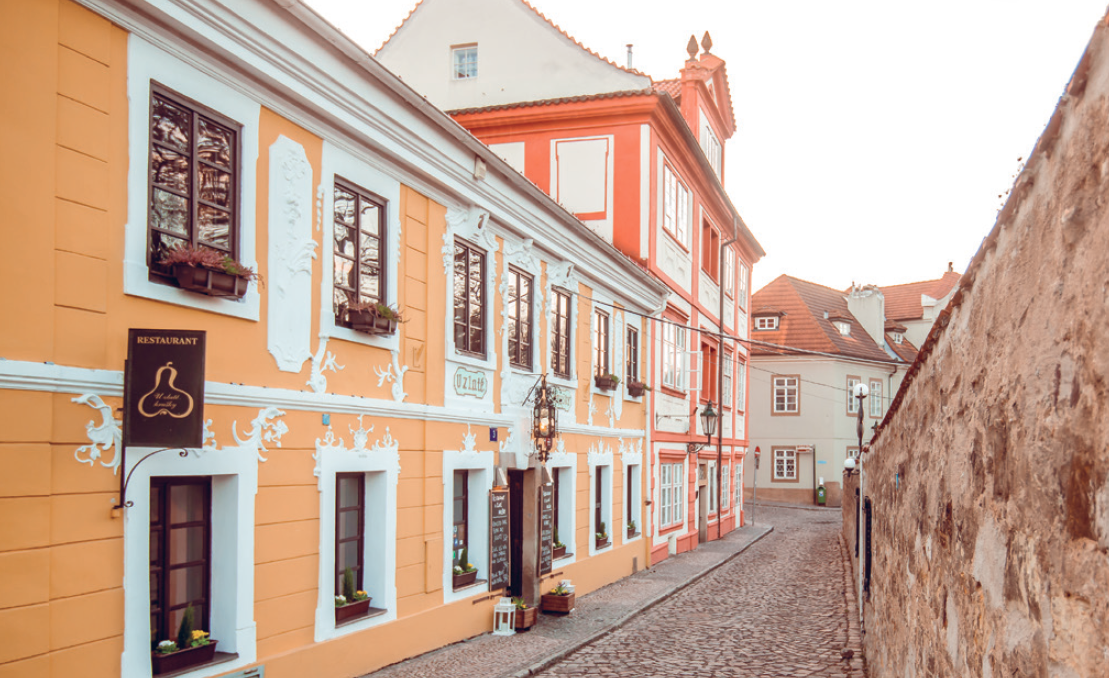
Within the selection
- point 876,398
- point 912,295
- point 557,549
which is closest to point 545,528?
point 557,549

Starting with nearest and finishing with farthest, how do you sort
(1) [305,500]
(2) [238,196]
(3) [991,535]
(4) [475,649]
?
1. (3) [991,535]
2. (2) [238,196]
3. (1) [305,500]
4. (4) [475,649]

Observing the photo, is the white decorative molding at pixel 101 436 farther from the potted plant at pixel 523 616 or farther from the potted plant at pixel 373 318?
the potted plant at pixel 523 616

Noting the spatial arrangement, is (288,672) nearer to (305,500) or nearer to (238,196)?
(305,500)

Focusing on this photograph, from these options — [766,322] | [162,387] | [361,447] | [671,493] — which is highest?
[766,322]

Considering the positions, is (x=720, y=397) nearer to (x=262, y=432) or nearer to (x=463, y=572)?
(x=463, y=572)

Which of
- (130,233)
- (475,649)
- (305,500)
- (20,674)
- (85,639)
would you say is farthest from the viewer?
(475,649)

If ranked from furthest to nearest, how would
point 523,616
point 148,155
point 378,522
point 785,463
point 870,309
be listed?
point 870,309
point 785,463
point 523,616
point 378,522
point 148,155

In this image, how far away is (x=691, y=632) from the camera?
43.8 ft

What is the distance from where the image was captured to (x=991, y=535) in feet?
11.5

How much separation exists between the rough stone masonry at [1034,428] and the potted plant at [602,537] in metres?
13.1

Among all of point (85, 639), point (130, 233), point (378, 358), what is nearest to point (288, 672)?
point (85, 639)

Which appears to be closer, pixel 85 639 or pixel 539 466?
pixel 85 639

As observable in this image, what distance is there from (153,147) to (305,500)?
11.2 feet

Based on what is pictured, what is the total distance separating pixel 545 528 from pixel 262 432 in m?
7.13
